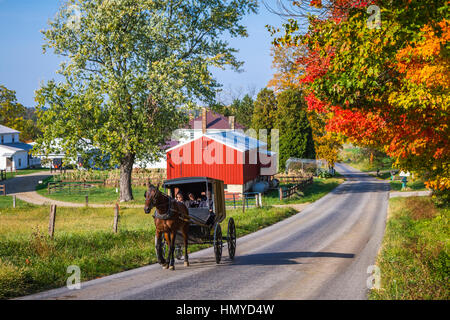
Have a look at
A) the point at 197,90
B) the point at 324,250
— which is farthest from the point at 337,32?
the point at 197,90

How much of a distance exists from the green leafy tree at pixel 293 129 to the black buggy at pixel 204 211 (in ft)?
154

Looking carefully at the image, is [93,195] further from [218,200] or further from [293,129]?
[218,200]

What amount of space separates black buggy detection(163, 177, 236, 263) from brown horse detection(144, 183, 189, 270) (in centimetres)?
46

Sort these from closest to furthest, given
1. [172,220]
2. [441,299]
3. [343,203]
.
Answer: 1. [441,299]
2. [172,220]
3. [343,203]

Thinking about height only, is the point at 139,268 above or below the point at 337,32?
below

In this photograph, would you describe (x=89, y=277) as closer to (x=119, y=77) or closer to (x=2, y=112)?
(x=119, y=77)

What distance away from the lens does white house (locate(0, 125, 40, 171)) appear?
71.6m

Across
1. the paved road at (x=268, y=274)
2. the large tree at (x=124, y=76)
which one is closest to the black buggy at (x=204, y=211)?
the paved road at (x=268, y=274)

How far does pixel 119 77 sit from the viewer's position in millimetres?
29250

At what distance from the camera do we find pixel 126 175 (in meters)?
36.0

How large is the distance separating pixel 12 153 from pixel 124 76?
5084cm

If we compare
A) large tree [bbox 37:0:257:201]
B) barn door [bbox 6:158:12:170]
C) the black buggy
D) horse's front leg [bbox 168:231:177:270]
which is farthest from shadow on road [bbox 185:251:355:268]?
barn door [bbox 6:158:12:170]

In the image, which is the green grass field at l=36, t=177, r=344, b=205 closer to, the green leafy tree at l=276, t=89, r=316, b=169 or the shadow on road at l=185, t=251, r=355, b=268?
the green leafy tree at l=276, t=89, r=316, b=169

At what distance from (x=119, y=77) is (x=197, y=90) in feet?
18.0
